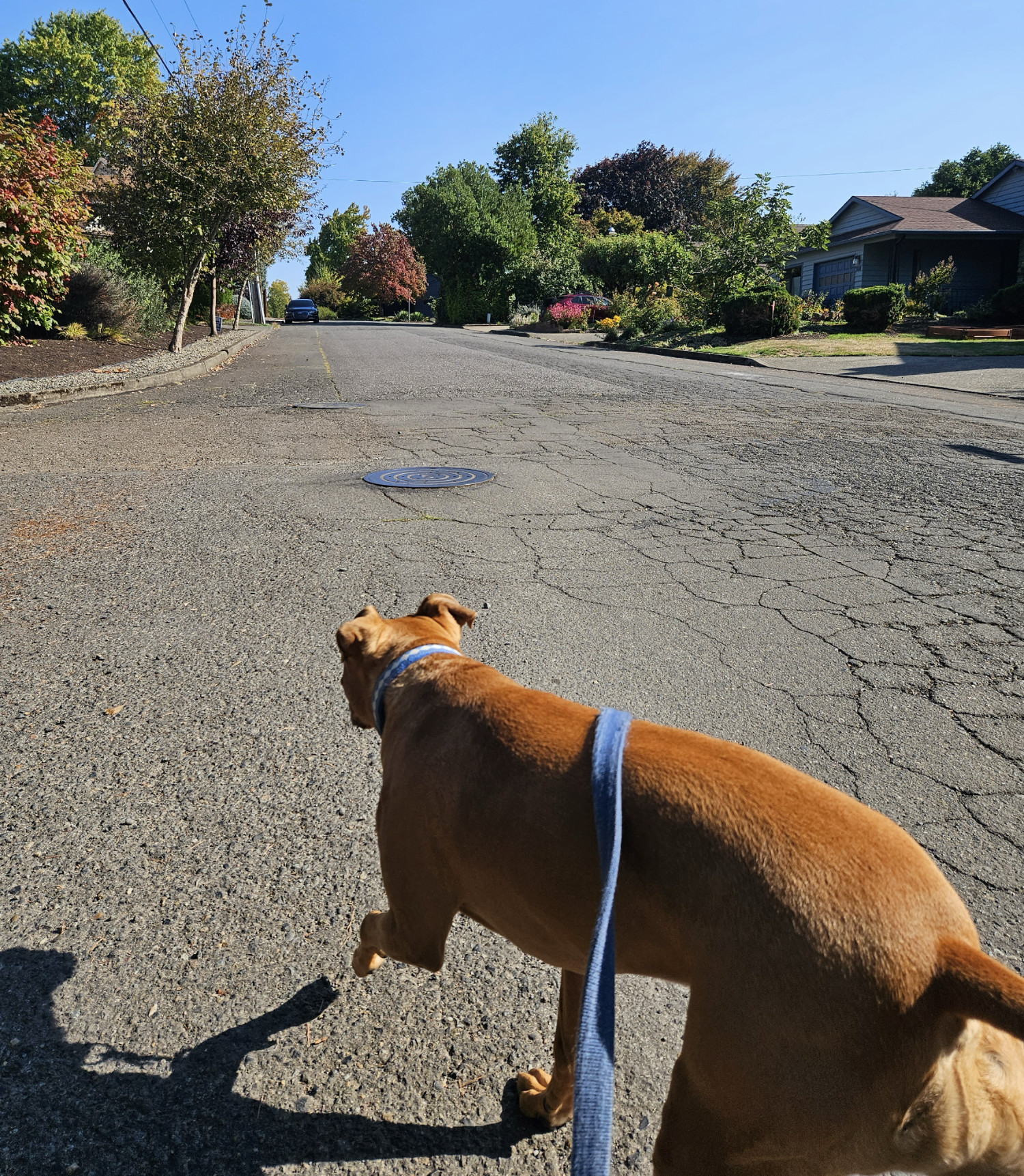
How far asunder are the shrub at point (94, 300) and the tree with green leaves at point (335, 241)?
80.4 meters

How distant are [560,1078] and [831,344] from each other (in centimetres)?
2506

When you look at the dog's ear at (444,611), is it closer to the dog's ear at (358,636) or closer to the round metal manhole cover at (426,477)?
the dog's ear at (358,636)

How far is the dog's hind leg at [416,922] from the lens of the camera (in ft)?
5.74

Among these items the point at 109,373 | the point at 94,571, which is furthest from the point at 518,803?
the point at 109,373

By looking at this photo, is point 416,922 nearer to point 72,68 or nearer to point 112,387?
point 112,387

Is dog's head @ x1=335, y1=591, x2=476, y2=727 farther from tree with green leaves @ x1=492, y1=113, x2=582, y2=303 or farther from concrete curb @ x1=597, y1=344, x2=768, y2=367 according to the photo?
tree with green leaves @ x1=492, y1=113, x2=582, y2=303

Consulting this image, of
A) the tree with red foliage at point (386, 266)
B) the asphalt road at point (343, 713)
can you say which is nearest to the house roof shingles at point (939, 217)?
the asphalt road at point (343, 713)

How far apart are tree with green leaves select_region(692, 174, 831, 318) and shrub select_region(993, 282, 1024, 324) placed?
22.8ft

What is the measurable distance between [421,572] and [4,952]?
10.2ft

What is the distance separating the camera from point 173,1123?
1.79m

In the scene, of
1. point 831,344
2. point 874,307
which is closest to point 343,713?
point 831,344

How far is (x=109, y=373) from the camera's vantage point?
46.7 ft

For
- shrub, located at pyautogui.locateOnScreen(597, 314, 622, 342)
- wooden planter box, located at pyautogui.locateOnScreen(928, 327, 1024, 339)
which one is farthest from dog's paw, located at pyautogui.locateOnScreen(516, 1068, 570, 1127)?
shrub, located at pyautogui.locateOnScreen(597, 314, 622, 342)

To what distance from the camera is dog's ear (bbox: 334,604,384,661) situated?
7.13 feet
